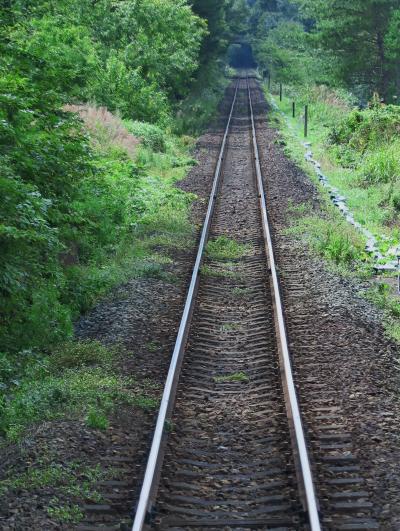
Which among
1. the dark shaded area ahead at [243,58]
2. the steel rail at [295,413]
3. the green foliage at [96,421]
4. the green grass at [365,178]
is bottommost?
the dark shaded area ahead at [243,58]

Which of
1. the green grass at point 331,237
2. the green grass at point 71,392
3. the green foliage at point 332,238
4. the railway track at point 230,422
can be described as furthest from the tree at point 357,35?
the green grass at point 71,392

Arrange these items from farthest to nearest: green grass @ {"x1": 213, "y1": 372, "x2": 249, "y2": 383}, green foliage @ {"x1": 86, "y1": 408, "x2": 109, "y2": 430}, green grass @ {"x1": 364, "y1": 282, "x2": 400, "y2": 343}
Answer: green grass @ {"x1": 364, "y1": 282, "x2": 400, "y2": 343} → green grass @ {"x1": 213, "y1": 372, "x2": 249, "y2": 383} → green foliage @ {"x1": 86, "y1": 408, "x2": 109, "y2": 430}

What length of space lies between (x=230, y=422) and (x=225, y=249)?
279 inches

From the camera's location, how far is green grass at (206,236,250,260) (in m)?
14.1

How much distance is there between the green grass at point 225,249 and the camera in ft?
46.2

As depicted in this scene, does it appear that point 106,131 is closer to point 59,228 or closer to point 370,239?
point 370,239

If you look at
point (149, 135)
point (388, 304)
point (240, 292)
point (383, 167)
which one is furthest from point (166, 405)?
point (149, 135)

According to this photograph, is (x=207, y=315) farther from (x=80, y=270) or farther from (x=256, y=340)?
(x=80, y=270)

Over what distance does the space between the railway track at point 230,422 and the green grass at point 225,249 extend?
654mm

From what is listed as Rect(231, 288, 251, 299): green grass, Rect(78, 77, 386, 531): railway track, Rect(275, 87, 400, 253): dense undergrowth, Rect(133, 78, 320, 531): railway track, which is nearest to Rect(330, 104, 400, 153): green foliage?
Rect(275, 87, 400, 253): dense undergrowth

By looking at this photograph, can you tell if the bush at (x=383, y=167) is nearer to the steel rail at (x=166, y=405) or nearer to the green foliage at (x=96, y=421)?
the steel rail at (x=166, y=405)

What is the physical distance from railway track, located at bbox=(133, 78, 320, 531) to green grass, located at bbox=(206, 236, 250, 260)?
25.7 inches

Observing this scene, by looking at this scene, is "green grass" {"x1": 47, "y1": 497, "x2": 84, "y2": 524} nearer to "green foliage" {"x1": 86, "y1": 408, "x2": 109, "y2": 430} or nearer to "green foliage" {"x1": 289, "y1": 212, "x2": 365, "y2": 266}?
"green foliage" {"x1": 86, "y1": 408, "x2": 109, "y2": 430}

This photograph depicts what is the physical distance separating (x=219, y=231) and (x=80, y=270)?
4.12 m
